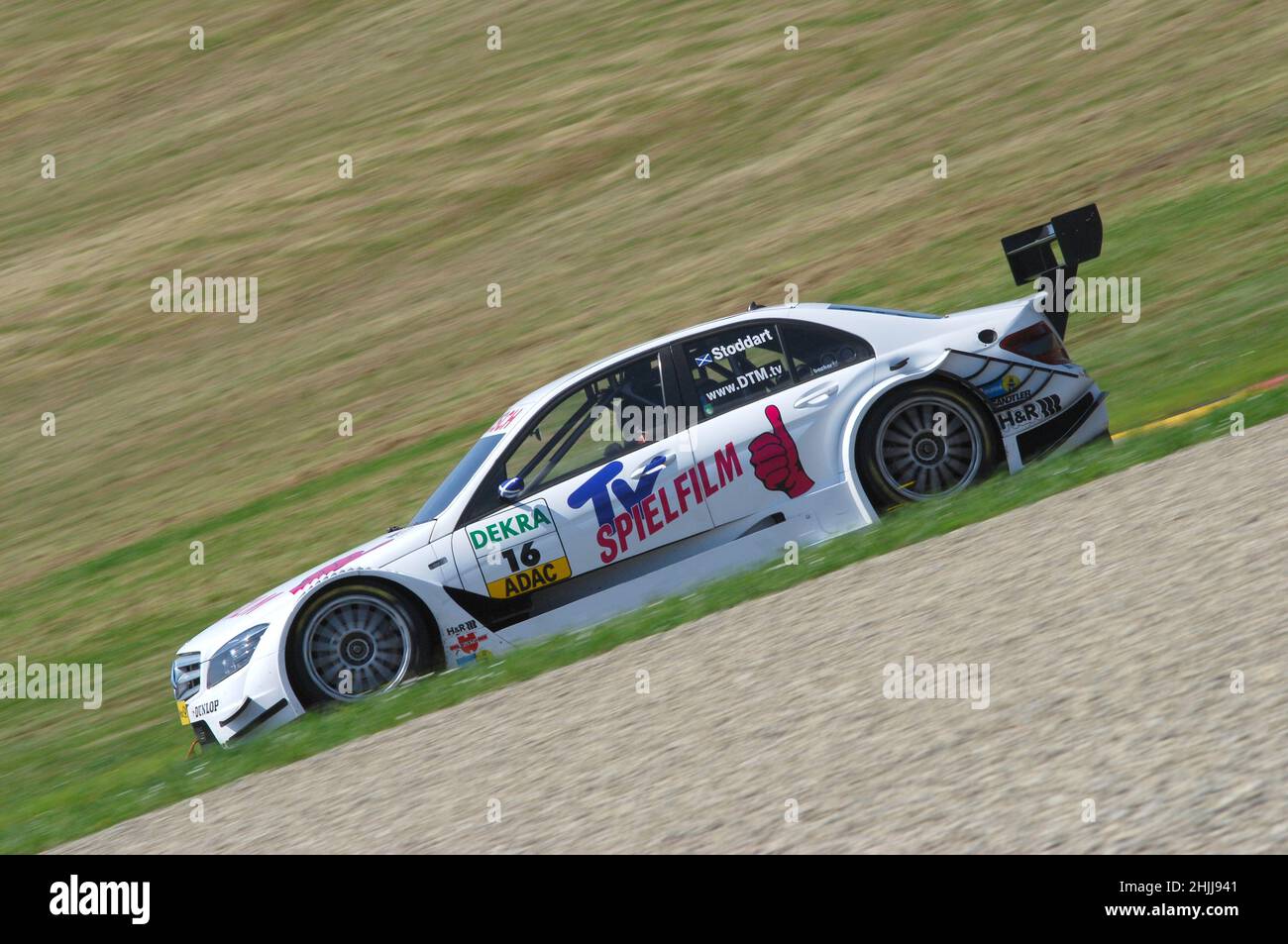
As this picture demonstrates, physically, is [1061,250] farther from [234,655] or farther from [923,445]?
[234,655]

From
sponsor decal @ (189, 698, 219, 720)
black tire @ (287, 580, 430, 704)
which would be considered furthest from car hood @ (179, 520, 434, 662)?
sponsor decal @ (189, 698, 219, 720)

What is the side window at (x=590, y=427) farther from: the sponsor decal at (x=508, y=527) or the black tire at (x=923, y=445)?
the black tire at (x=923, y=445)

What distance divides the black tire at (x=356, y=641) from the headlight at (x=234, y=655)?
10.6 inches

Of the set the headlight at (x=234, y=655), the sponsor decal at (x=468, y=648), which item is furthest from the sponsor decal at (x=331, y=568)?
the sponsor decal at (x=468, y=648)

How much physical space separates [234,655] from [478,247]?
1372cm

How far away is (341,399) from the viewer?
17.8 metres

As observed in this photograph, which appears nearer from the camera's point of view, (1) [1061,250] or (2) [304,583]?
(2) [304,583]

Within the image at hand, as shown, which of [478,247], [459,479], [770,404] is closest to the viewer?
[770,404]

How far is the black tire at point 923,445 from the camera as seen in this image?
827 centimetres

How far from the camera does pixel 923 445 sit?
8375mm

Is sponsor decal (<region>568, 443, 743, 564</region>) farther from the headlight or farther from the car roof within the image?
the headlight

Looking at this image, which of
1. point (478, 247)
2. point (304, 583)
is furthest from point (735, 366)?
point (478, 247)
